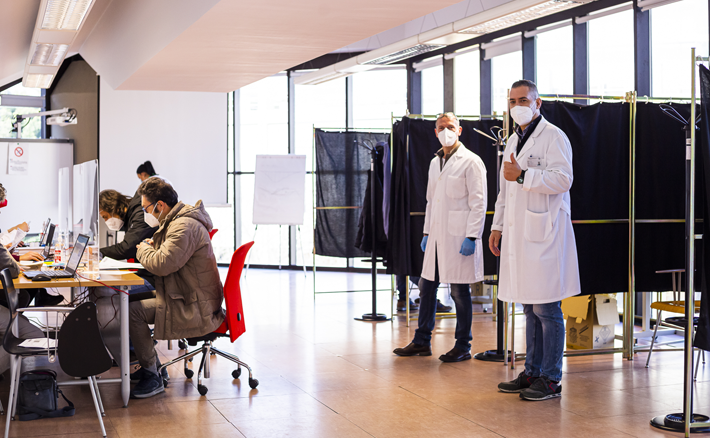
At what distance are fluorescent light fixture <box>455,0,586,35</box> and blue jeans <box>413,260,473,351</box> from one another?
221 cm

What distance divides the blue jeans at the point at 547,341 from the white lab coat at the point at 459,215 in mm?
759

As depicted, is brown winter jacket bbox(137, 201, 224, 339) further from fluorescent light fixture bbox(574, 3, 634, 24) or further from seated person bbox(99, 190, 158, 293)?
fluorescent light fixture bbox(574, 3, 634, 24)

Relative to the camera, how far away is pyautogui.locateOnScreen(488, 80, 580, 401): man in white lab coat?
3709 millimetres

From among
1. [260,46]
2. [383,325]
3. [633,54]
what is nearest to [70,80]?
[260,46]

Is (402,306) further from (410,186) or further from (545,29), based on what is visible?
(545,29)

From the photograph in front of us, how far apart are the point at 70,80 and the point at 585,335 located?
28.1 feet

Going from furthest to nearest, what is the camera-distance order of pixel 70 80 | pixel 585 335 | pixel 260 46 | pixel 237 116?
1. pixel 237 116
2. pixel 70 80
3. pixel 260 46
4. pixel 585 335

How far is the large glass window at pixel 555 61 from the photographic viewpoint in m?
7.18

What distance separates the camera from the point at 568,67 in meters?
7.21

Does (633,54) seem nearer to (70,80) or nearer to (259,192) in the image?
(259,192)

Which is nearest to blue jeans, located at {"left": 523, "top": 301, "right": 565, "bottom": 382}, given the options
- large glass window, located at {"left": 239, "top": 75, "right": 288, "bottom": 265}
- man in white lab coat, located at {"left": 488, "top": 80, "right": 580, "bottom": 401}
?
man in white lab coat, located at {"left": 488, "top": 80, "right": 580, "bottom": 401}

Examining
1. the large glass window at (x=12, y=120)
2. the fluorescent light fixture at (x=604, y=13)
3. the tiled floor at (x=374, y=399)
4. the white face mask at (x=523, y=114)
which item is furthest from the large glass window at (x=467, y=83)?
the large glass window at (x=12, y=120)

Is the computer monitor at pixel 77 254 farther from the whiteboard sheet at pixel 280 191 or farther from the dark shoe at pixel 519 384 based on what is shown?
the whiteboard sheet at pixel 280 191

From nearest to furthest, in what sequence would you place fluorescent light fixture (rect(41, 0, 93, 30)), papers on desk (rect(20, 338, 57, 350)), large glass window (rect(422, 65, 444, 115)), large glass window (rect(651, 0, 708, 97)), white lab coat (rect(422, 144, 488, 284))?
papers on desk (rect(20, 338, 57, 350)), white lab coat (rect(422, 144, 488, 284)), fluorescent light fixture (rect(41, 0, 93, 30)), large glass window (rect(651, 0, 708, 97)), large glass window (rect(422, 65, 444, 115))
